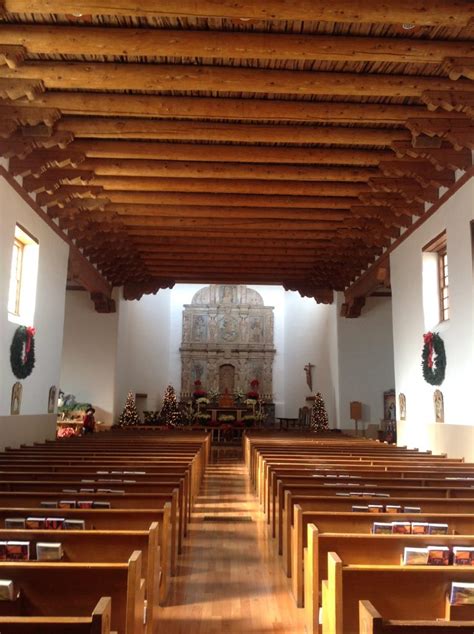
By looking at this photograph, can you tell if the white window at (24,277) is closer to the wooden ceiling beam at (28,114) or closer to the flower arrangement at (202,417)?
the wooden ceiling beam at (28,114)

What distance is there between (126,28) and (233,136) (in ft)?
7.82

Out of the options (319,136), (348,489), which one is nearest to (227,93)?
(319,136)

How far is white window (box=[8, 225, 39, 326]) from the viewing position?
9.28 metres

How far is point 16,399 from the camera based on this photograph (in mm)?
8969

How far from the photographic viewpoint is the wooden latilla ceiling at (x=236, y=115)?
18.4ft

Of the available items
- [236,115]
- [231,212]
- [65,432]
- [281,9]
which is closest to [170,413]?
[65,432]

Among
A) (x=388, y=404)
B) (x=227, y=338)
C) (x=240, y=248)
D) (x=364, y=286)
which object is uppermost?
(x=240, y=248)

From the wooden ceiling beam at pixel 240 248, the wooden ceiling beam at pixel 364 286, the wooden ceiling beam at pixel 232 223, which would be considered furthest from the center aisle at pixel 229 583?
the wooden ceiling beam at pixel 364 286

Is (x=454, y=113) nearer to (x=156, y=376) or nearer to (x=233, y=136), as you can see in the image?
(x=233, y=136)

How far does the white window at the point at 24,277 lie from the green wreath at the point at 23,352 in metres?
0.28

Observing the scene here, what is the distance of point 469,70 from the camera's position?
588cm

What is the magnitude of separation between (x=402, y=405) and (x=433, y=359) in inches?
85.7

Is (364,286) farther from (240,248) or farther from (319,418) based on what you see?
(319,418)

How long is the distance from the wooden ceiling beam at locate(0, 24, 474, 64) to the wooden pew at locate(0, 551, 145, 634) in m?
5.11
